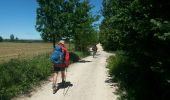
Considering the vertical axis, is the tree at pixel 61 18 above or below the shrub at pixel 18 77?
above

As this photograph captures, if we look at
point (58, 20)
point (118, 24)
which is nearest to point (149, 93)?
point (118, 24)

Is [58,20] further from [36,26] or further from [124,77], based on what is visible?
[124,77]

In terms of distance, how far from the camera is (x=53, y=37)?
27578mm

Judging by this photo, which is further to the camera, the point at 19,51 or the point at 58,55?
the point at 19,51

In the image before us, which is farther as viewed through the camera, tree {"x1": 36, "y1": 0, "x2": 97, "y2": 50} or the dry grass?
the dry grass

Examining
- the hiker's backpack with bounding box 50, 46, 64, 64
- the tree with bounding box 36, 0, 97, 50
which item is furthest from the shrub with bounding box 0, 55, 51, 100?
the tree with bounding box 36, 0, 97, 50

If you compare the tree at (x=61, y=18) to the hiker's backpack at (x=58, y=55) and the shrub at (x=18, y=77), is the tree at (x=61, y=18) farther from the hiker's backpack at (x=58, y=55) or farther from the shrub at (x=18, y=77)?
the hiker's backpack at (x=58, y=55)

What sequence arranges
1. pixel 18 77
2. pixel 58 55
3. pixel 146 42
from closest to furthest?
pixel 146 42 < pixel 58 55 < pixel 18 77

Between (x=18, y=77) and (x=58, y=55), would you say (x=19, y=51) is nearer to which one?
(x=18, y=77)

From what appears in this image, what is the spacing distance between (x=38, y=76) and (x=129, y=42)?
536cm

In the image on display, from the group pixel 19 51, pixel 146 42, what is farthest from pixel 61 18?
pixel 19 51

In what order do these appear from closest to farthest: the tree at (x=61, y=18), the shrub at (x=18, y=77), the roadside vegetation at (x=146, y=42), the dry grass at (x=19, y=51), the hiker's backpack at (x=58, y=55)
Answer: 1. the roadside vegetation at (x=146, y=42)
2. the shrub at (x=18, y=77)
3. the hiker's backpack at (x=58, y=55)
4. the tree at (x=61, y=18)
5. the dry grass at (x=19, y=51)

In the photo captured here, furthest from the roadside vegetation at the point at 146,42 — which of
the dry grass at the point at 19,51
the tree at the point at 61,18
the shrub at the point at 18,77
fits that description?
the tree at the point at 61,18

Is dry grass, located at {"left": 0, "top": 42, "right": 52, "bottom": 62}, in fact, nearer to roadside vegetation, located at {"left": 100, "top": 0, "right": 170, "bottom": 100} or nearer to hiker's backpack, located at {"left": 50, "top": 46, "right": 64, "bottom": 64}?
hiker's backpack, located at {"left": 50, "top": 46, "right": 64, "bottom": 64}
